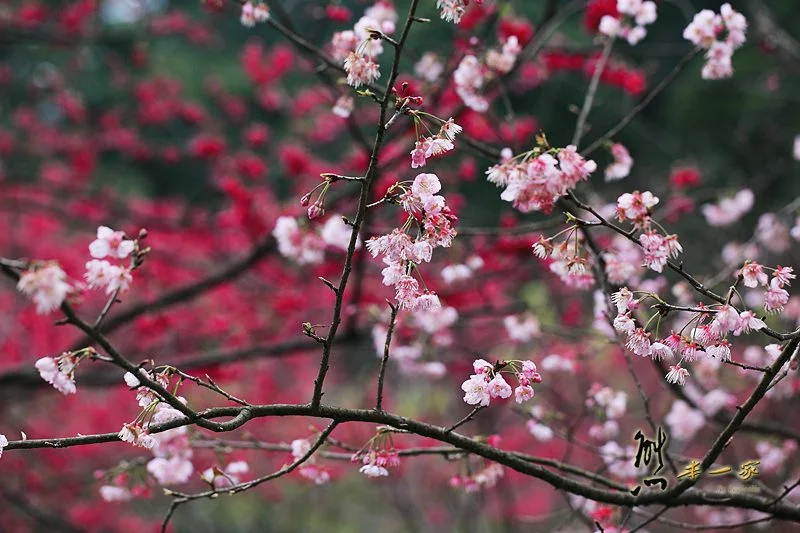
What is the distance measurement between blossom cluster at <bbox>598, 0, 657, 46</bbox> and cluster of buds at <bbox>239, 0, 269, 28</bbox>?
1.45 m

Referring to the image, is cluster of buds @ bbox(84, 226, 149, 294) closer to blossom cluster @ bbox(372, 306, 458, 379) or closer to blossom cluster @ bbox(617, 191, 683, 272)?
blossom cluster @ bbox(617, 191, 683, 272)

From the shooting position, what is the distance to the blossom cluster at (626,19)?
3.17m

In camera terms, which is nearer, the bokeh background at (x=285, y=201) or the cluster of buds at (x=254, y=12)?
the cluster of buds at (x=254, y=12)

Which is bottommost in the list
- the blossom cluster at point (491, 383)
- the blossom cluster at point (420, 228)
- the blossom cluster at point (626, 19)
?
the blossom cluster at point (491, 383)

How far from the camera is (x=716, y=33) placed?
286 cm

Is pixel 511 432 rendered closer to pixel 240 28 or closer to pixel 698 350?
pixel 698 350

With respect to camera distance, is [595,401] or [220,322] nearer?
Result: [595,401]

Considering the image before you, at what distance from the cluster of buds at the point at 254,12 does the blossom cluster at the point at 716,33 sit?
1625 mm

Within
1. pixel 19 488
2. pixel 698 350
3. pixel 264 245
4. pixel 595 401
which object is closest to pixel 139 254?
pixel 698 350

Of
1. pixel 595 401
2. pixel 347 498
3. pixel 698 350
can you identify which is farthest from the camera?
pixel 347 498

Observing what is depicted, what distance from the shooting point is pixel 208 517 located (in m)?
9.30

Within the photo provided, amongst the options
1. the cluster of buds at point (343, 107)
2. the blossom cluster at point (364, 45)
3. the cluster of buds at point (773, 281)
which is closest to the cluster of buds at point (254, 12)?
the blossom cluster at point (364, 45)

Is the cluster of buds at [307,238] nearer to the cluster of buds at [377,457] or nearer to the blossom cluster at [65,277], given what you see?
the cluster of buds at [377,457]

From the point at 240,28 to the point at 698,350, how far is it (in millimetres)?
17410
